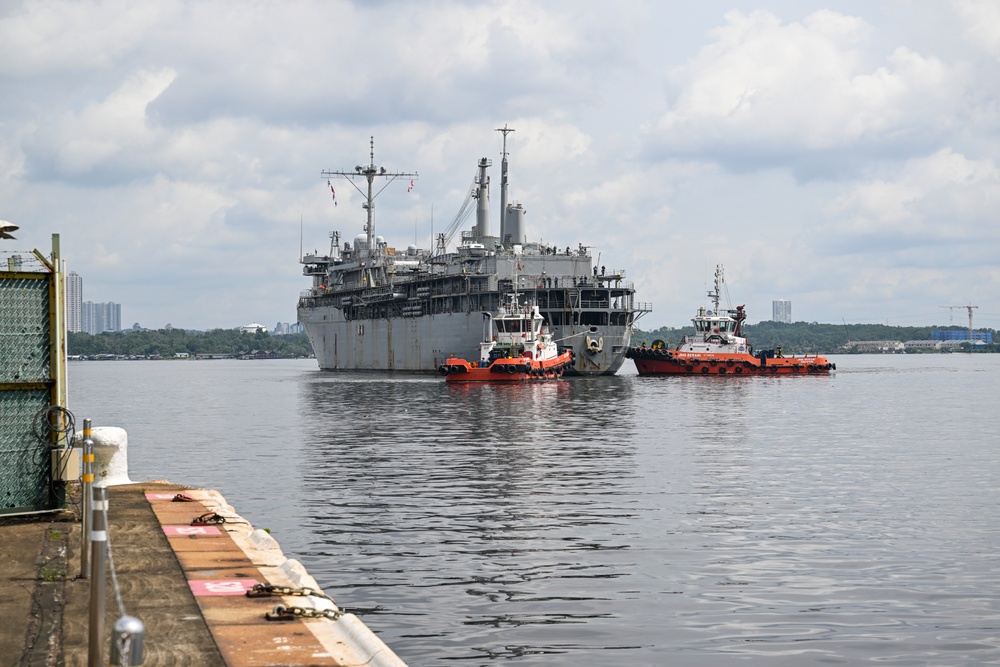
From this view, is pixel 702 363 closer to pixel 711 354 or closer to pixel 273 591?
pixel 711 354

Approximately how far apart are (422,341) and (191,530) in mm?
86092

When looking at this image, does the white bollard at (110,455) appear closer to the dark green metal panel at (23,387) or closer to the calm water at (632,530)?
the calm water at (632,530)

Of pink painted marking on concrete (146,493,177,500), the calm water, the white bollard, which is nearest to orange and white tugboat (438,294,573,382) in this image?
the calm water

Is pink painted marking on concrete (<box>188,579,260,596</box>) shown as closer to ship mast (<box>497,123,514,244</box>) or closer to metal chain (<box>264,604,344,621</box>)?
metal chain (<box>264,604,344,621</box>)

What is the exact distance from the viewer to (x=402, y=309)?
10456 centimetres

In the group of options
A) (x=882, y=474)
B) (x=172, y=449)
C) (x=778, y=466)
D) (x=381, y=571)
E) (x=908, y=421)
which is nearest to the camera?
(x=381, y=571)

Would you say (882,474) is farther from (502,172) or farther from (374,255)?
(374,255)

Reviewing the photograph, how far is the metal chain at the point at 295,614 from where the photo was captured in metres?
10.1

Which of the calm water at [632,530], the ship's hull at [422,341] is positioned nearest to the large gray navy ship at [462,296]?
the ship's hull at [422,341]

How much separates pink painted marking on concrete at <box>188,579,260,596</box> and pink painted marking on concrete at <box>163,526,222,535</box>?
3023mm

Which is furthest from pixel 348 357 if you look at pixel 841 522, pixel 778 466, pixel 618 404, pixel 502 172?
pixel 841 522

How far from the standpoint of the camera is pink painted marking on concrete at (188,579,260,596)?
1110 centimetres

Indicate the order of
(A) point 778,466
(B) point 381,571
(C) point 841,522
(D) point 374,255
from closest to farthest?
(B) point 381,571 < (C) point 841,522 < (A) point 778,466 < (D) point 374,255

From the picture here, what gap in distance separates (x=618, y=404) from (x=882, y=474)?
30.6 m
